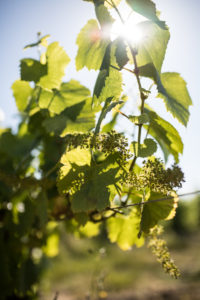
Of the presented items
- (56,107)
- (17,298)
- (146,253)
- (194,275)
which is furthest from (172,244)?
(56,107)

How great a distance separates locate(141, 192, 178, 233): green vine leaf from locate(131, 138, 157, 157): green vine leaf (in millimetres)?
163

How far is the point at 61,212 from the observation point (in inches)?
50.6

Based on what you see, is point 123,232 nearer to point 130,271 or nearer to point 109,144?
point 109,144

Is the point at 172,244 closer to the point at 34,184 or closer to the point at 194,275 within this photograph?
the point at 194,275

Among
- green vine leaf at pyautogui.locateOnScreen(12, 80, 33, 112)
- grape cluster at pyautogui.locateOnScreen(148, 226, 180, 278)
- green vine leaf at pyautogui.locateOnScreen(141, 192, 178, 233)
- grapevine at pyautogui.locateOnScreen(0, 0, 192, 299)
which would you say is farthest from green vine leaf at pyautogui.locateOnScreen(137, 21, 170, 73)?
green vine leaf at pyautogui.locateOnScreen(12, 80, 33, 112)

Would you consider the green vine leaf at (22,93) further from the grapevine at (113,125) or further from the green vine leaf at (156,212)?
the green vine leaf at (156,212)

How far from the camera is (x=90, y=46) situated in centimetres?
80

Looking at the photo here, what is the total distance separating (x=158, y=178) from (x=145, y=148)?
0.10 metres

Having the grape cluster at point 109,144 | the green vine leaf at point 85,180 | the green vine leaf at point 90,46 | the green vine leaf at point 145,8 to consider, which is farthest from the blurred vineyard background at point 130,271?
the green vine leaf at point 145,8

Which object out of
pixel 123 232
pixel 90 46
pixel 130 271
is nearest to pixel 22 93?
pixel 90 46

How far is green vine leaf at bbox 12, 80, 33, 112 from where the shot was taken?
1.21 metres

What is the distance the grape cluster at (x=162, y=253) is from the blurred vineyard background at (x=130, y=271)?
69cm

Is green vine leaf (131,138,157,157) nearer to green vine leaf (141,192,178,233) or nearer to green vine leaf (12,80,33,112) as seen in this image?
green vine leaf (141,192,178,233)

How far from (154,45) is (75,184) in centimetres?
44
